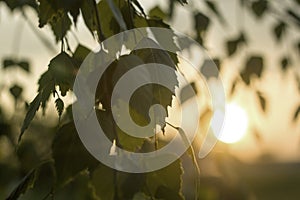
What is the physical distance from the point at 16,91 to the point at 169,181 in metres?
0.95

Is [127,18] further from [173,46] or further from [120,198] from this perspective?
[120,198]

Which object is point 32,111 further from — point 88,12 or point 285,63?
point 285,63

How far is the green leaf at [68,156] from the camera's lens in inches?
25.2

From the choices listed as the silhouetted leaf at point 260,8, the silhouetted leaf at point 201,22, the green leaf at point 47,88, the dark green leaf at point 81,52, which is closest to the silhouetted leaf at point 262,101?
the silhouetted leaf at point 260,8

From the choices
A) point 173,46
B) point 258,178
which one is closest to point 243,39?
point 173,46

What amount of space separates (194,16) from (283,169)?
20629mm

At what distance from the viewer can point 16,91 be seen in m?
1.52

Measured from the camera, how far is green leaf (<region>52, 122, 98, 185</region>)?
641mm

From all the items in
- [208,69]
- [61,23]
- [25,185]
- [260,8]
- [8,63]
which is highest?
[260,8]

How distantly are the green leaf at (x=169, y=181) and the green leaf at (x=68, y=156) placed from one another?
0.06m

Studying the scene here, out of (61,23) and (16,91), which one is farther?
(16,91)

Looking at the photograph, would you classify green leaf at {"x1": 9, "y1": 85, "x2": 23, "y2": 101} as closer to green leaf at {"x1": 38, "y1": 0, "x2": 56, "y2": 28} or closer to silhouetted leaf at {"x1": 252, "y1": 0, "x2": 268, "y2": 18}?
silhouetted leaf at {"x1": 252, "y1": 0, "x2": 268, "y2": 18}

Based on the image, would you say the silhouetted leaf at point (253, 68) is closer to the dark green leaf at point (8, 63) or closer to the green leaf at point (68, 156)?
the dark green leaf at point (8, 63)

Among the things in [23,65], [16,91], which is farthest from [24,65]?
[16,91]
